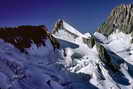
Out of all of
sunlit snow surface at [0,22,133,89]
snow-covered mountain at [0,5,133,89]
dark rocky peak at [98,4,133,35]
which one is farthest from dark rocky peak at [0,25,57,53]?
dark rocky peak at [98,4,133,35]

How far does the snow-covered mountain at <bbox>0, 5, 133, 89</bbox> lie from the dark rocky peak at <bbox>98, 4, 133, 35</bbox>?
27095mm

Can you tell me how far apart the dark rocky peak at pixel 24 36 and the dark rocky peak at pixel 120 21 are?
47.5 metres

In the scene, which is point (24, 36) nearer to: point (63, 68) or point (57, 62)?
point (57, 62)

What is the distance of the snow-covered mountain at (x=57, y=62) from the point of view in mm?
46312

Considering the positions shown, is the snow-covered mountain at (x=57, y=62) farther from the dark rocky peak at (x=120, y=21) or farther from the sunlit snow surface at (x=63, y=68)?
the dark rocky peak at (x=120, y=21)

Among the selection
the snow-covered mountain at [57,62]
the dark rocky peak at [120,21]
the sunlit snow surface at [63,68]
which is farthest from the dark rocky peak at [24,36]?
the dark rocky peak at [120,21]

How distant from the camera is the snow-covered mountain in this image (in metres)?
46.3

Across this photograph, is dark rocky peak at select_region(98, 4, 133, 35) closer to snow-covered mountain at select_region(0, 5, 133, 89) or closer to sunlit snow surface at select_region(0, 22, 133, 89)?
snow-covered mountain at select_region(0, 5, 133, 89)

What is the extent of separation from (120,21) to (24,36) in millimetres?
59940

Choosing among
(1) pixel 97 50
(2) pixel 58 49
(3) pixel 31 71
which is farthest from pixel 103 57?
(3) pixel 31 71

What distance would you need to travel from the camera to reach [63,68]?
5538 cm

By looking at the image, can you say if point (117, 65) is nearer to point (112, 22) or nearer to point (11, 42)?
point (11, 42)

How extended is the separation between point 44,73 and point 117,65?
23.0 meters

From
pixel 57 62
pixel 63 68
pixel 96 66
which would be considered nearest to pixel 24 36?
pixel 57 62
